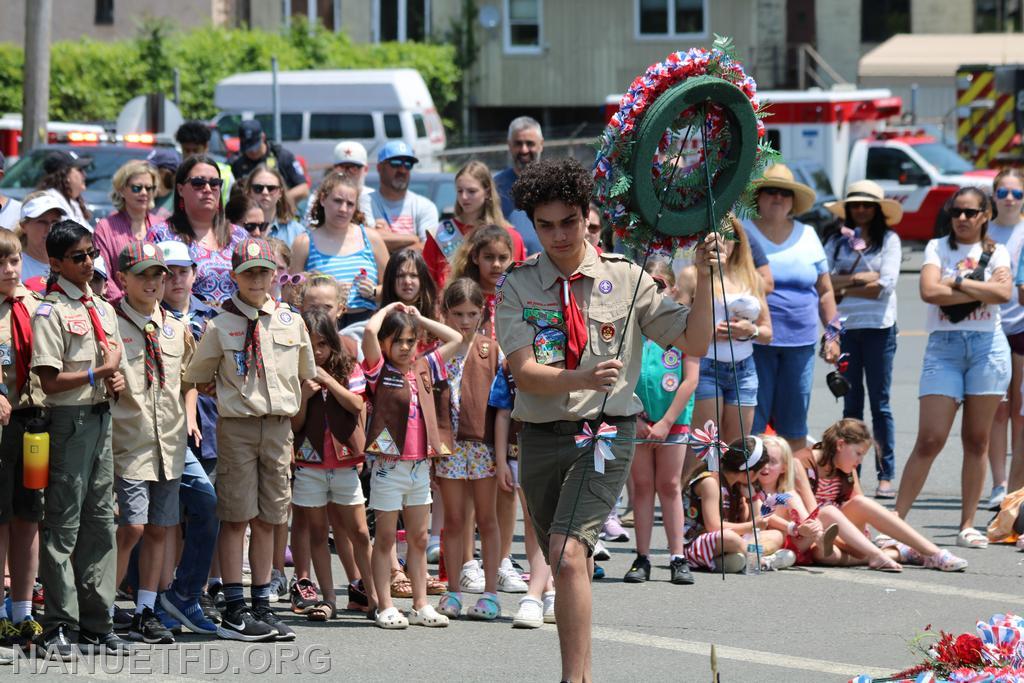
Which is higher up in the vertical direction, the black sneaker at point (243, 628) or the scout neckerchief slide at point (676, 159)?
the scout neckerchief slide at point (676, 159)

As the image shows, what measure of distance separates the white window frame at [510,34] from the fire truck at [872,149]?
12.4 meters

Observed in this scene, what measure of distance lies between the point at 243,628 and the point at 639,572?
2.36m

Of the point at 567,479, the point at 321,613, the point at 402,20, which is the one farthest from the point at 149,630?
the point at 402,20

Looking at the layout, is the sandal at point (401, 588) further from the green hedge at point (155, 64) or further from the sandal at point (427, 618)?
the green hedge at point (155, 64)

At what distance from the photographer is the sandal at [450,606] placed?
7.87 metres

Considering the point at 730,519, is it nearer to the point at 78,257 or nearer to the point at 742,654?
the point at 742,654

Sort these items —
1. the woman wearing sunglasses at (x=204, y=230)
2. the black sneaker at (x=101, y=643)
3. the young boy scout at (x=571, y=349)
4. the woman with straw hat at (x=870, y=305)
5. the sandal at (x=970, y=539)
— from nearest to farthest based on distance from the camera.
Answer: the young boy scout at (x=571, y=349), the black sneaker at (x=101, y=643), the woman wearing sunglasses at (x=204, y=230), the sandal at (x=970, y=539), the woman with straw hat at (x=870, y=305)

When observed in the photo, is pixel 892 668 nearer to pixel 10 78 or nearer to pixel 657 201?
pixel 657 201

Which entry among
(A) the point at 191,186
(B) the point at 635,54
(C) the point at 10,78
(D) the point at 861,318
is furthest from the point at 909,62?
(A) the point at 191,186

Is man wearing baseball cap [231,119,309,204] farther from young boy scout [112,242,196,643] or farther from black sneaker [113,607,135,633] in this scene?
black sneaker [113,607,135,633]

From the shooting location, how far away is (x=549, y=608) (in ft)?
26.0

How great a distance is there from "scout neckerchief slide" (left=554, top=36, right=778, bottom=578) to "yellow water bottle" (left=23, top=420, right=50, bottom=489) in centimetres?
234

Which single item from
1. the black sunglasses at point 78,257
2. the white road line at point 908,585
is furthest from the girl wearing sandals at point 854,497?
the black sunglasses at point 78,257

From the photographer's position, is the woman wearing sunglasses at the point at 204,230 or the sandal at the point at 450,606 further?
the woman wearing sunglasses at the point at 204,230
